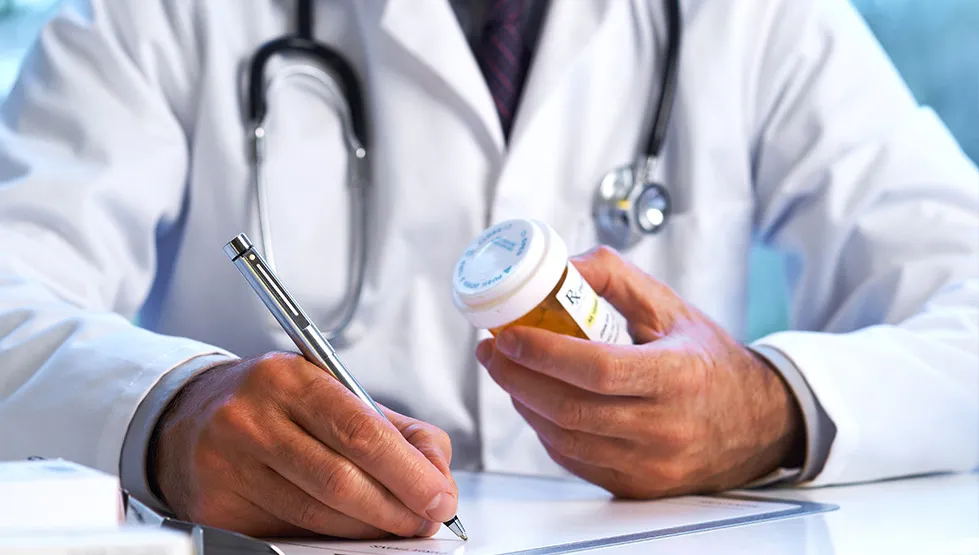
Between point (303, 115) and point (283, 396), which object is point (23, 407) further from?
point (303, 115)

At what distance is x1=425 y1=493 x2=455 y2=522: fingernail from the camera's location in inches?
19.4

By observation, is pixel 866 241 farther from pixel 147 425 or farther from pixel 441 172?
pixel 147 425

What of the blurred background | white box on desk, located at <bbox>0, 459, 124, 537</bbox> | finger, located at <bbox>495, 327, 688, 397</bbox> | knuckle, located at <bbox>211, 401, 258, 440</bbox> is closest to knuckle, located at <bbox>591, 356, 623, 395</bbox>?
finger, located at <bbox>495, 327, 688, 397</bbox>

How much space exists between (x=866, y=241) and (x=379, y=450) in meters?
0.72

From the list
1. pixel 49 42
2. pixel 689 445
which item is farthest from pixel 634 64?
pixel 49 42

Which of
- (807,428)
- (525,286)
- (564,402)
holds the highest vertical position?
(525,286)

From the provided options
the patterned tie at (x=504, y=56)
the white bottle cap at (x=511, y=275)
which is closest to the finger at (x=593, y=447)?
the white bottle cap at (x=511, y=275)

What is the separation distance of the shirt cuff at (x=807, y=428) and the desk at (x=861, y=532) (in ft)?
0.13

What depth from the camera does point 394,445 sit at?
496 millimetres

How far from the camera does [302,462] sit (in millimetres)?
507

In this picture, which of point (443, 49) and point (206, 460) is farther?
point (443, 49)

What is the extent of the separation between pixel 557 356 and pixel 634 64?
587 mm

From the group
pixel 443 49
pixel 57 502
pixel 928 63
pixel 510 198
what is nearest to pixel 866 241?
pixel 510 198

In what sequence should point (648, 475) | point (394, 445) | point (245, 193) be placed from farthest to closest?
point (245, 193) < point (648, 475) < point (394, 445)
